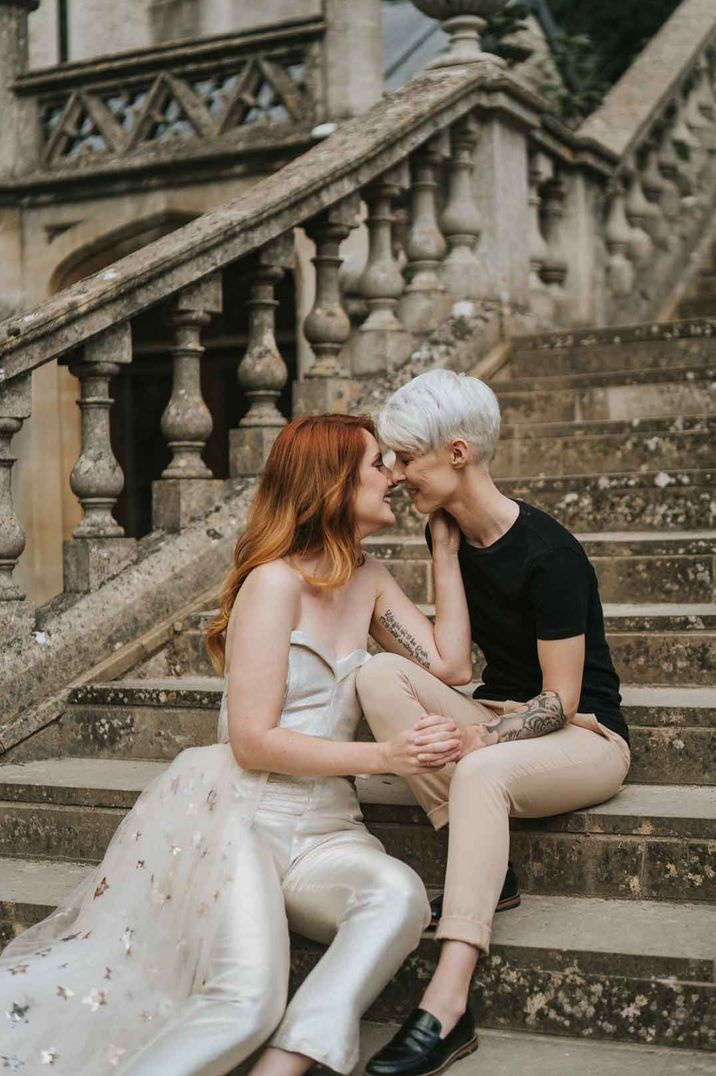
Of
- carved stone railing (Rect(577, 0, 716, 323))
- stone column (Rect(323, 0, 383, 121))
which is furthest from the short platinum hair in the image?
stone column (Rect(323, 0, 383, 121))

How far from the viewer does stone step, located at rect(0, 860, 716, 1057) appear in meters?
2.95

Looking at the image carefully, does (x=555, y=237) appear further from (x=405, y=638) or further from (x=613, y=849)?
(x=613, y=849)

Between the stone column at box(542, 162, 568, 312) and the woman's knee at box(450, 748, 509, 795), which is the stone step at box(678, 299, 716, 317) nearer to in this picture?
the stone column at box(542, 162, 568, 312)

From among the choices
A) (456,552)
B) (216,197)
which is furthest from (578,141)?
(456,552)

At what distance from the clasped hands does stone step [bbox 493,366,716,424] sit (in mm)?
2703

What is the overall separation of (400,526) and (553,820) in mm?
1855

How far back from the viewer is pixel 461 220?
20.2ft

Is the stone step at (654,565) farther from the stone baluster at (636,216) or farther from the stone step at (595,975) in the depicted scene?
the stone baluster at (636,216)

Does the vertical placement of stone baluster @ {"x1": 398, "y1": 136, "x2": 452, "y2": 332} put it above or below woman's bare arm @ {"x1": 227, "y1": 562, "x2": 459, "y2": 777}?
above

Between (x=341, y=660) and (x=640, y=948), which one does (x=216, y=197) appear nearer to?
(x=341, y=660)

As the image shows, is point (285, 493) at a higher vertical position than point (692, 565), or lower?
higher

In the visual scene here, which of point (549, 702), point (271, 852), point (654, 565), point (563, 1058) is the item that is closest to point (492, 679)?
point (549, 702)

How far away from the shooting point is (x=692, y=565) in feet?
14.4

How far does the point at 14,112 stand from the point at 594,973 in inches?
285
